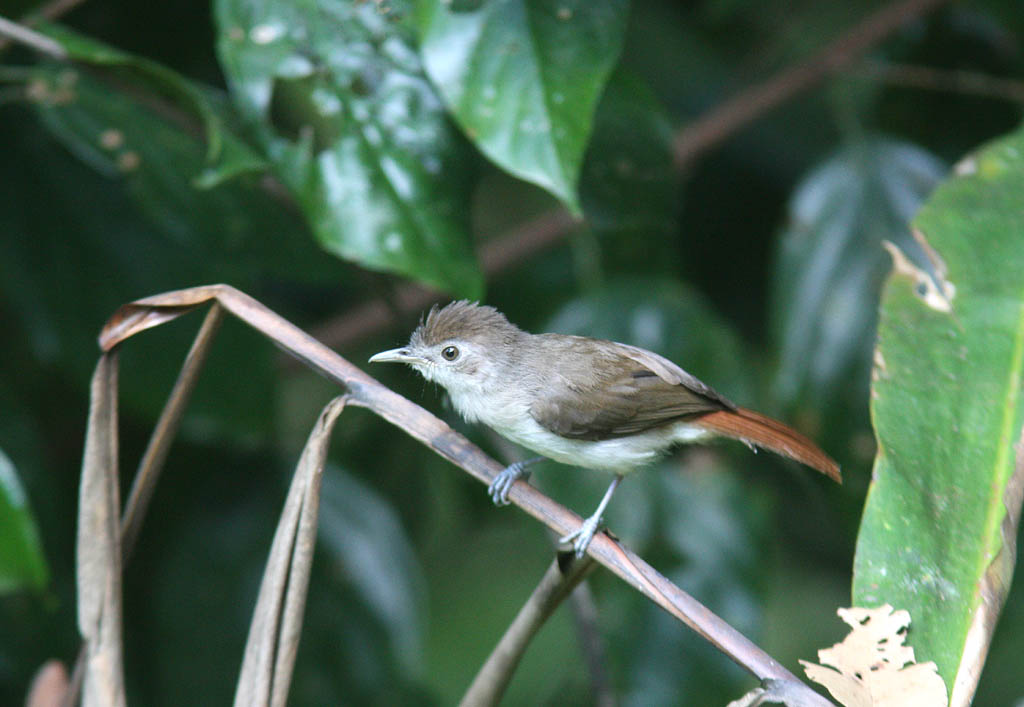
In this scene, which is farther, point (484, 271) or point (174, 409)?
point (484, 271)

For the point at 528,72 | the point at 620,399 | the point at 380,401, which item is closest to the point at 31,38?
the point at 528,72

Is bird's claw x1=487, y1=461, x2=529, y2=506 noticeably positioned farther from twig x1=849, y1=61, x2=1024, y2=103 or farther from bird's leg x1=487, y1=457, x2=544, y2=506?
twig x1=849, y1=61, x2=1024, y2=103

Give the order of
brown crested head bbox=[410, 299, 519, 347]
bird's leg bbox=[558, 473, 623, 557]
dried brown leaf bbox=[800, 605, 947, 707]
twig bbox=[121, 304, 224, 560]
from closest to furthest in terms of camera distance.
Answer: dried brown leaf bbox=[800, 605, 947, 707] → bird's leg bbox=[558, 473, 623, 557] → twig bbox=[121, 304, 224, 560] → brown crested head bbox=[410, 299, 519, 347]

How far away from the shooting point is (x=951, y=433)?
1.79 metres

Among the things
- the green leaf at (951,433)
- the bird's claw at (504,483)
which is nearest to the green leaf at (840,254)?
the green leaf at (951,433)

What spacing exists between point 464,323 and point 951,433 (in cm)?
100

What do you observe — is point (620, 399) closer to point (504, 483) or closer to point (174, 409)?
point (504, 483)

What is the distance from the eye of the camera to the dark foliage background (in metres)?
2.32

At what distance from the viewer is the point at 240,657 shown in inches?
124

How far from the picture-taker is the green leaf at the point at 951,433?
162 centimetres

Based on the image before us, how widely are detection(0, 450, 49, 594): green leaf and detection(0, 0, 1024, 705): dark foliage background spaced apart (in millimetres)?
156

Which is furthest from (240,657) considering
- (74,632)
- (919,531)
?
(919,531)

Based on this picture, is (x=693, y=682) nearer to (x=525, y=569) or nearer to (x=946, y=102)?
(x=525, y=569)

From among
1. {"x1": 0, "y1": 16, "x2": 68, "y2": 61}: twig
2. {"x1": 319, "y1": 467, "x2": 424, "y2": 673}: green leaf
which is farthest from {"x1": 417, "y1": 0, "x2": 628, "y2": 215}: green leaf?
{"x1": 319, "y1": 467, "x2": 424, "y2": 673}: green leaf
